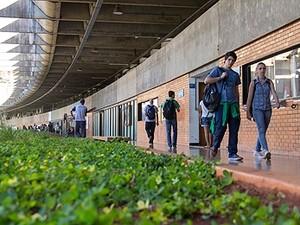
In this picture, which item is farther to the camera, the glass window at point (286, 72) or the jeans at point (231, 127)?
the glass window at point (286, 72)

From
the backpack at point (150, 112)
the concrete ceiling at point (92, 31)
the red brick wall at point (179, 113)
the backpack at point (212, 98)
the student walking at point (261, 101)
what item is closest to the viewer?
the backpack at point (212, 98)

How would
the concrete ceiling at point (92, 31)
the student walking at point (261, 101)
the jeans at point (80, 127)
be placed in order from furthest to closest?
the jeans at point (80, 127) < the concrete ceiling at point (92, 31) < the student walking at point (261, 101)

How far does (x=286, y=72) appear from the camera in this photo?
36.5 feet

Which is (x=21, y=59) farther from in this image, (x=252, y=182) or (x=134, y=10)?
(x=252, y=182)

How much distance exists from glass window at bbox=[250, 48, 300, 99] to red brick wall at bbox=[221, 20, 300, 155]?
19 cm

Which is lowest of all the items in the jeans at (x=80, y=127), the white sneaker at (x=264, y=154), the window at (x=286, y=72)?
the white sneaker at (x=264, y=154)

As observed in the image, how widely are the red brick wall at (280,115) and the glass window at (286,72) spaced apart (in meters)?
0.19

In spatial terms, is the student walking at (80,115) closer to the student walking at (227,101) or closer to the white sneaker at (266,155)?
the white sneaker at (266,155)

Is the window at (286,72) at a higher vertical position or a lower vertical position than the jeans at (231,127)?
higher

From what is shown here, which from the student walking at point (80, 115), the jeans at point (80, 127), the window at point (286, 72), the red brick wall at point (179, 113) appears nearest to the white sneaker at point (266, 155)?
the window at point (286, 72)

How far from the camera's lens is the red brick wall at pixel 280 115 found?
10.3 meters

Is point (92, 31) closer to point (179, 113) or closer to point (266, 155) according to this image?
point (179, 113)

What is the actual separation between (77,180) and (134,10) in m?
16.1

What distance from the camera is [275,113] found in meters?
11.3
